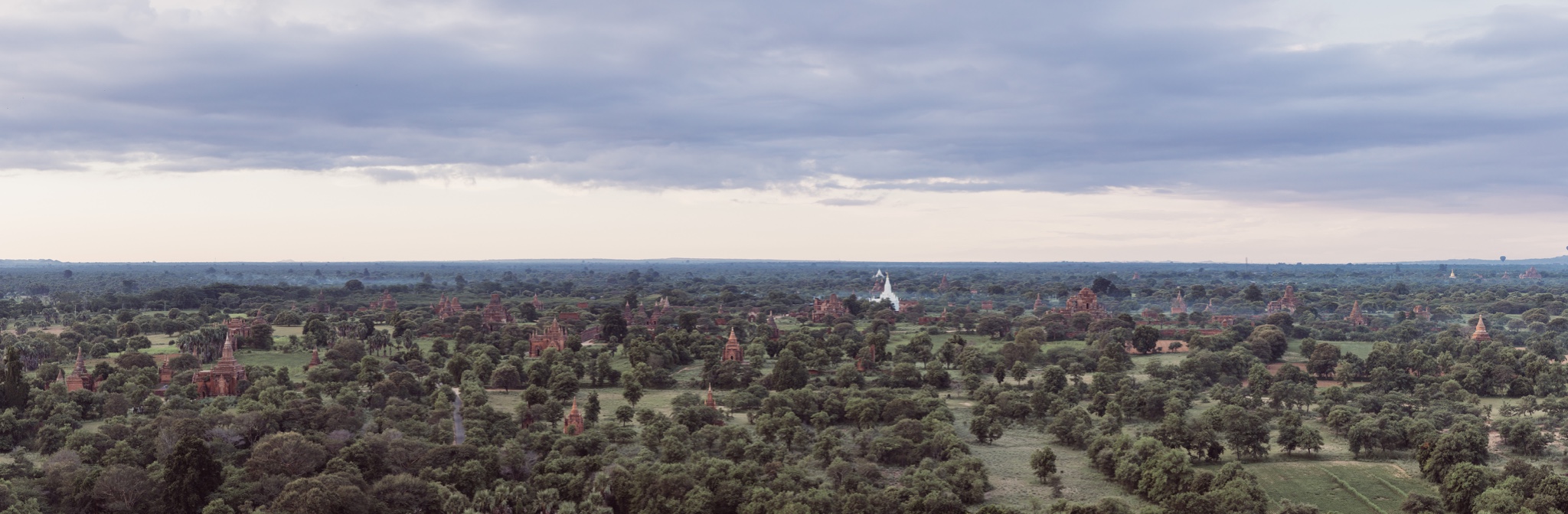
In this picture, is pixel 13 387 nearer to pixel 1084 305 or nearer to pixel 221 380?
pixel 221 380

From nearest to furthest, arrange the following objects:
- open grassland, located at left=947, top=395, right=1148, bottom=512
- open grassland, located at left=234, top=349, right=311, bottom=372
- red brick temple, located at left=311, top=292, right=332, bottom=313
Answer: open grassland, located at left=947, top=395, right=1148, bottom=512 → open grassland, located at left=234, top=349, right=311, bottom=372 → red brick temple, located at left=311, top=292, right=332, bottom=313

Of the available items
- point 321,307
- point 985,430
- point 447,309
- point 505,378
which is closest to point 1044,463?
point 985,430

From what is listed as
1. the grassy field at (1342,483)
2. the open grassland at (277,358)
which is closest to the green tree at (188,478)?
the open grassland at (277,358)

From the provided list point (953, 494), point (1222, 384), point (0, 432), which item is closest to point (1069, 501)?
point (953, 494)

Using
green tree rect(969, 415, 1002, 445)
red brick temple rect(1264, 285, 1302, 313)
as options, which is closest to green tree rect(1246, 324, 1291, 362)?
green tree rect(969, 415, 1002, 445)

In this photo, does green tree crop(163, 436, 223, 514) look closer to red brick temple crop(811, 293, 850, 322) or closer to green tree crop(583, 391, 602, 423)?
green tree crop(583, 391, 602, 423)
